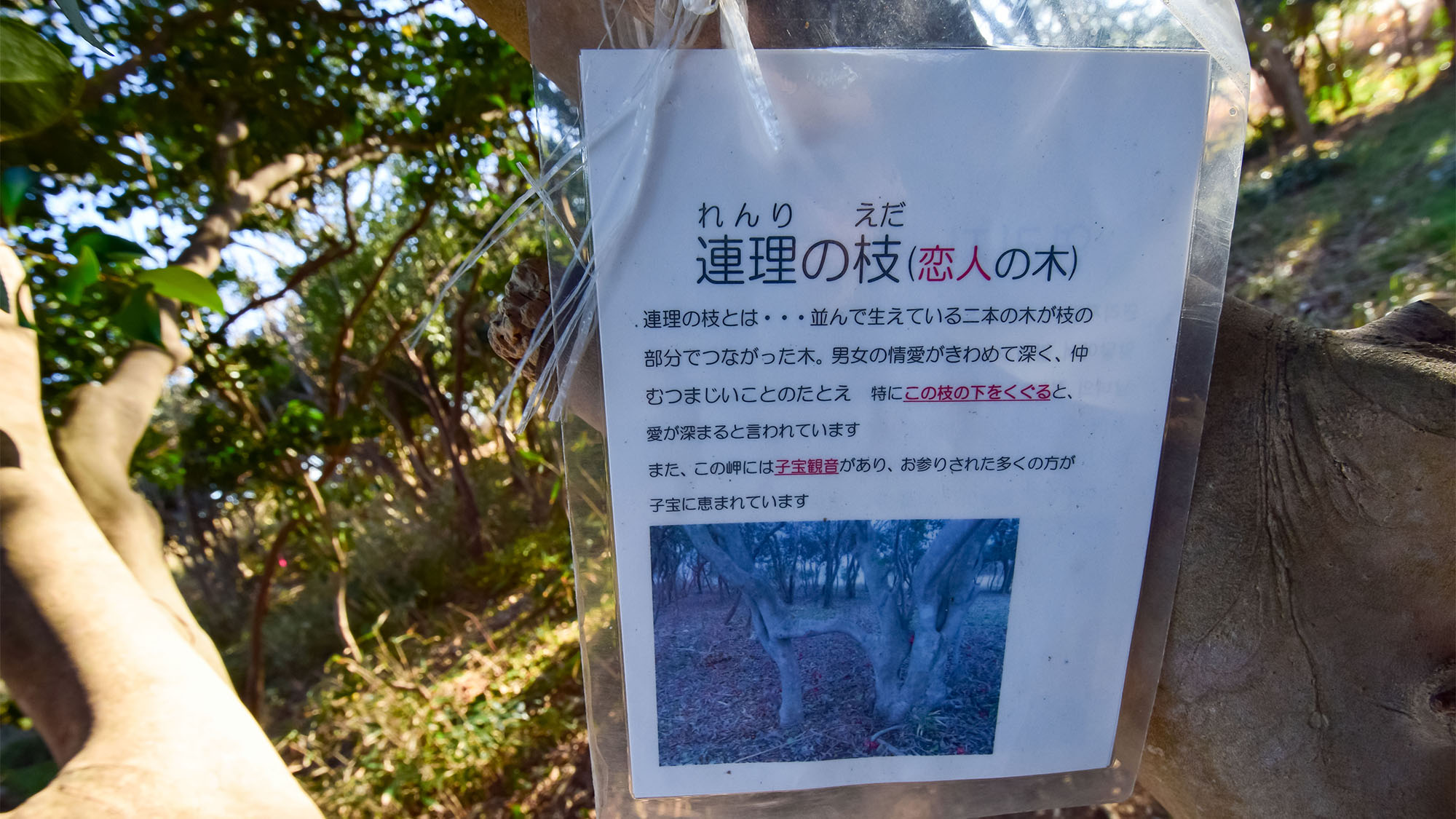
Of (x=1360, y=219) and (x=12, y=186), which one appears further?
(x=1360, y=219)

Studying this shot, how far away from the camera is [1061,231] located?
62 cm

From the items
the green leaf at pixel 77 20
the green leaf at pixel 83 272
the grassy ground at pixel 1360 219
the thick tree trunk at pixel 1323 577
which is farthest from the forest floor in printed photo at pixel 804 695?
the grassy ground at pixel 1360 219

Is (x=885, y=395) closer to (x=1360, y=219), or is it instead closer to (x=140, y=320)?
(x=140, y=320)

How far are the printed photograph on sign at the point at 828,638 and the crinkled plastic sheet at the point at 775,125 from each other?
0.09 m

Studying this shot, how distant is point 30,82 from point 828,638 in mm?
1019

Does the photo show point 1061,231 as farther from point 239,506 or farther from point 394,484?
point 239,506

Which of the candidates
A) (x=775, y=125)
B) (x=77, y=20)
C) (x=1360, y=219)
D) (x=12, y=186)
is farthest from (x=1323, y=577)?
(x=1360, y=219)

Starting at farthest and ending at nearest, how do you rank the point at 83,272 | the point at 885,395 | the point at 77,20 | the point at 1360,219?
1. the point at 1360,219
2. the point at 83,272
3. the point at 885,395
4. the point at 77,20

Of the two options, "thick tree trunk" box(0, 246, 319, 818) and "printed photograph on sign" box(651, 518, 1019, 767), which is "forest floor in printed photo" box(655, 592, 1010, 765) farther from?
"thick tree trunk" box(0, 246, 319, 818)

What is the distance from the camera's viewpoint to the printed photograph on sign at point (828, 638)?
698 mm

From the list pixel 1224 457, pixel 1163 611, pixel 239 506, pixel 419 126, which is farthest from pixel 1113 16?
pixel 239 506

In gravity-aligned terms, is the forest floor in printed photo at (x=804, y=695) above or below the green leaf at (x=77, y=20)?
below

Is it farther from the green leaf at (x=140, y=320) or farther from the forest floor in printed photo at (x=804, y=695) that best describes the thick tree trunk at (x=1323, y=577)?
the green leaf at (x=140, y=320)

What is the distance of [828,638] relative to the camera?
0.73 m
